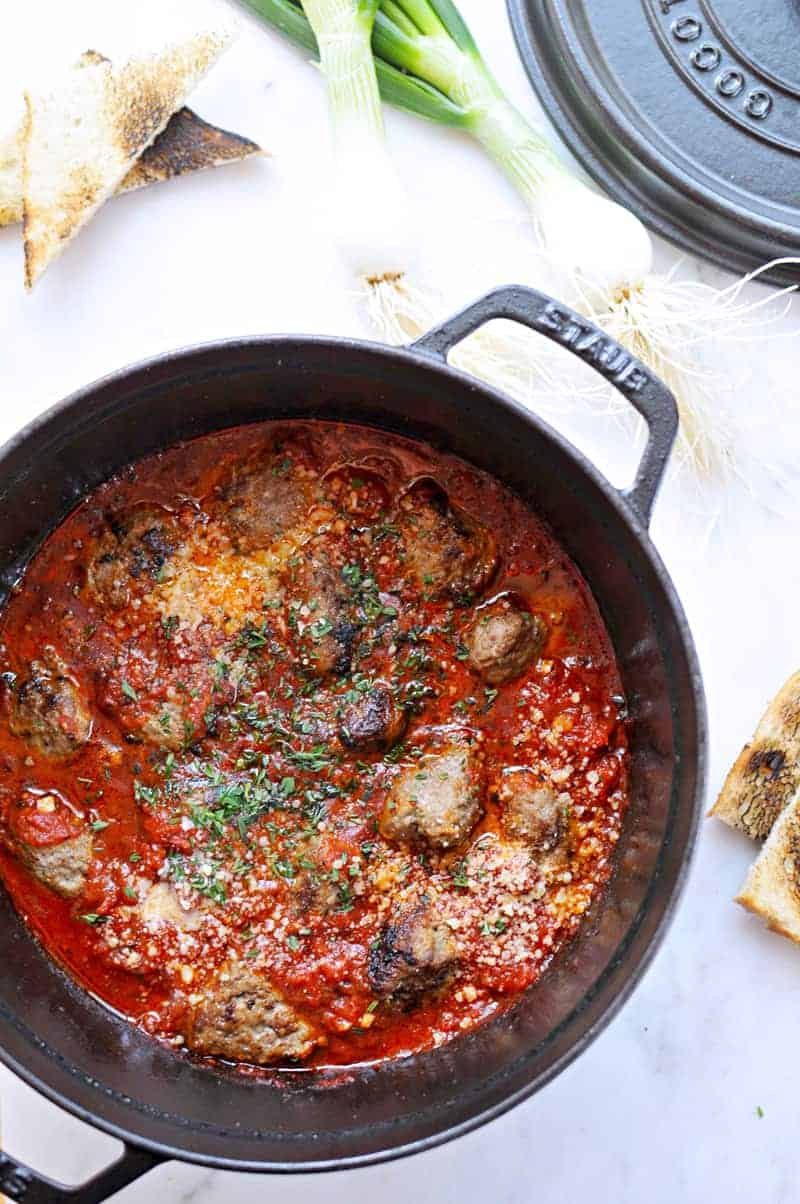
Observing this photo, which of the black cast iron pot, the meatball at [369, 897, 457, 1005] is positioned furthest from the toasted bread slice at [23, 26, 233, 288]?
the meatball at [369, 897, 457, 1005]

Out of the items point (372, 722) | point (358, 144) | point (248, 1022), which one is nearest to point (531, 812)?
point (372, 722)

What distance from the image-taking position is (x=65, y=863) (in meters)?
3.27

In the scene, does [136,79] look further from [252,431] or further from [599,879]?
[599,879]

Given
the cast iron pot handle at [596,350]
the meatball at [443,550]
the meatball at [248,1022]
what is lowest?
the meatball at [248,1022]

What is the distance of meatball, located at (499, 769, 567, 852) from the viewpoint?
3.22 m

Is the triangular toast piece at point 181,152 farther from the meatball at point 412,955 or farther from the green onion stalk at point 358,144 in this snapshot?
the meatball at point 412,955

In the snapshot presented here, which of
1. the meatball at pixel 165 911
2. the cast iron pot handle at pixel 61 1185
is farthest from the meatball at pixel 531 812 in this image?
the cast iron pot handle at pixel 61 1185

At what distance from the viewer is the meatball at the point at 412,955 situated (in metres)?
3.17

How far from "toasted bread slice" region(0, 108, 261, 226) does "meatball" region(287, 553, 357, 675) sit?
116 centimetres

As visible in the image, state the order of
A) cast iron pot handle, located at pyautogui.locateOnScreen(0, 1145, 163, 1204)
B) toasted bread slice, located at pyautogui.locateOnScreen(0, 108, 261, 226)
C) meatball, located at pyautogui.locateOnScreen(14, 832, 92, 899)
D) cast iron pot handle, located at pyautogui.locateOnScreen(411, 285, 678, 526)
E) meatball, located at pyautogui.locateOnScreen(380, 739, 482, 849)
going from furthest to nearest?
toasted bread slice, located at pyautogui.locateOnScreen(0, 108, 261, 226) < meatball, located at pyautogui.locateOnScreen(14, 832, 92, 899) < meatball, located at pyautogui.locateOnScreen(380, 739, 482, 849) < cast iron pot handle, located at pyautogui.locateOnScreen(411, 285, 678, 526) < cast iron pot handle, located at pyautogui.locateOnScreen(0, 1145, 163, 1204)

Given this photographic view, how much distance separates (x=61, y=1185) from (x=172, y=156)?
268 cm

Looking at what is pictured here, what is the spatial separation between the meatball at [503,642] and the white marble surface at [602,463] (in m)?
0.51

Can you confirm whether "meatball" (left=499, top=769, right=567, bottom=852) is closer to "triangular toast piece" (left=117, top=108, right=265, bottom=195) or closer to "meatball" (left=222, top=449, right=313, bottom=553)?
"meatball" (left=222, top=449, right=313, bottom=553)

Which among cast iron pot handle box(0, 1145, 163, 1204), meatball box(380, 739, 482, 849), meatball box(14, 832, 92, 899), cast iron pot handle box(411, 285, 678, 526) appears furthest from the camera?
meatball box(14, 832, 92, 899)
